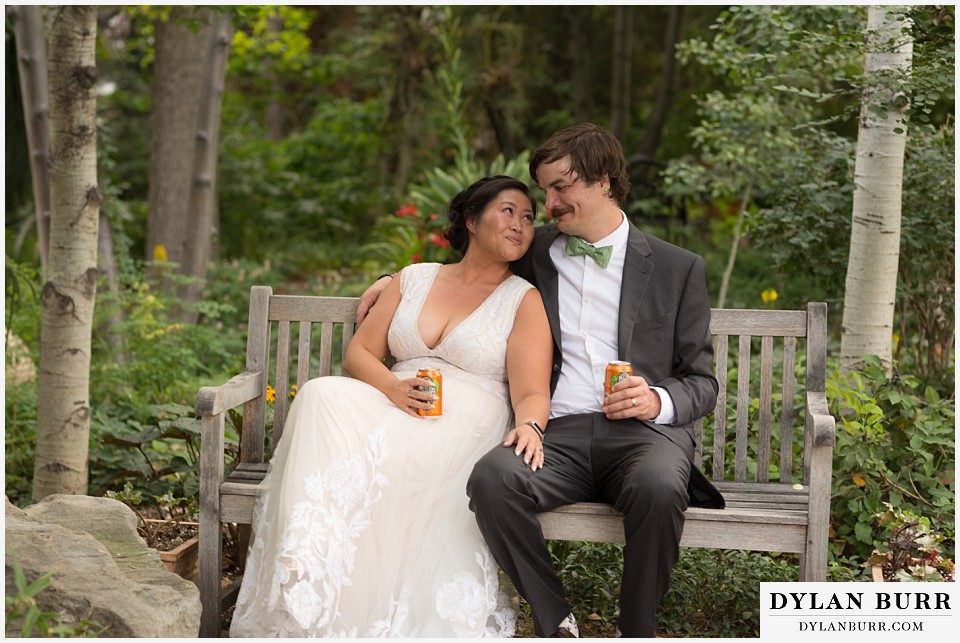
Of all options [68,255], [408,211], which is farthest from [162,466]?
[408,211]

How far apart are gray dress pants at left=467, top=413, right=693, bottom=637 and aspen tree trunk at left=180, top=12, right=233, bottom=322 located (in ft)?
16.0

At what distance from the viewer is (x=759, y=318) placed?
393cm

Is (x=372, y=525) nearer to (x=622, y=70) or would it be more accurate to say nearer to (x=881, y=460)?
(x=881, y=460)

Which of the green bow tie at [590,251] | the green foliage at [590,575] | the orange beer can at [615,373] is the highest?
the green bow tie at [590,251]

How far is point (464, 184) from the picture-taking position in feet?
26.0

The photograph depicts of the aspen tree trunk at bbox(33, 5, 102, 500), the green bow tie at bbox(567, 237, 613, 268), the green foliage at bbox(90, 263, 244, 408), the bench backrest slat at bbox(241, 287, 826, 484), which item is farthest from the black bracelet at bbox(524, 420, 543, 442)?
the green foliage at bbox(90, 263, 244, 408)

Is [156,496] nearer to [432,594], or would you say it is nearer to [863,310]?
[432,594]

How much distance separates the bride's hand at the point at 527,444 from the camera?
3.37 meters

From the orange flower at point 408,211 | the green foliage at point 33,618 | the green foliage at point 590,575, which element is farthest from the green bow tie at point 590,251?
the orange flower at point 408,211

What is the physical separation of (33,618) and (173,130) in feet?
21.0

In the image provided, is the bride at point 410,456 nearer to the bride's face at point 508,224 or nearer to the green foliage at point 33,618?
the bride's face at point 508,224

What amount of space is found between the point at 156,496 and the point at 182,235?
422cm

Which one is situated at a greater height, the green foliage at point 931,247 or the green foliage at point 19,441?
the green foliage at point 931,247

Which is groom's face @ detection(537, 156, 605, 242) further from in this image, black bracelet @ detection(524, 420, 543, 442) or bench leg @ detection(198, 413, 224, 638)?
bench leg @ detection(198, 413, 224, 638)
